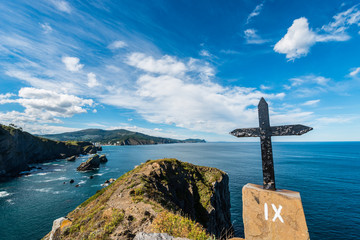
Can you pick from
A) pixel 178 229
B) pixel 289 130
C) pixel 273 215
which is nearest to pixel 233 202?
pixel 178 229

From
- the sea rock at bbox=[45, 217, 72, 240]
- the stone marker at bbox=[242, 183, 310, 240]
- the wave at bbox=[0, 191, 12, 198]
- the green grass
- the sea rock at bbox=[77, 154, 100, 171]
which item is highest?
the stone marker at bbox=[242, 183, 310, 240]

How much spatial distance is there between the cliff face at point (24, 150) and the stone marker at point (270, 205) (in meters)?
106

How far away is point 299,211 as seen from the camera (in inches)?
207

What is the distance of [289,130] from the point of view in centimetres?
604

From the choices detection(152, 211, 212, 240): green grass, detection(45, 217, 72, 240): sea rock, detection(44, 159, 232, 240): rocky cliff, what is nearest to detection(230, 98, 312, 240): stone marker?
detection(152, 211, 212, 240): green grass

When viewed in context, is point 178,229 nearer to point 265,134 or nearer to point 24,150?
Result: point 265,134

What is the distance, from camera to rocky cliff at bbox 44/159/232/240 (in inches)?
405

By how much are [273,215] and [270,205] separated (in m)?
0.35

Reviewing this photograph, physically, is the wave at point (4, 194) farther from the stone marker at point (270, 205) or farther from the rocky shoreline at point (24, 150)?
the stone marker at point (270, 205)

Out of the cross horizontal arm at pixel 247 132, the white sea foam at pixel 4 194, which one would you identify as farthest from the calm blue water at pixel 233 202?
the cross horizontal arm at pixel 247 132

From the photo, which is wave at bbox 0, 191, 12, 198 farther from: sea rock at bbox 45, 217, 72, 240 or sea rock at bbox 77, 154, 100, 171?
sea rock at bbox 45, 217, 72, 240

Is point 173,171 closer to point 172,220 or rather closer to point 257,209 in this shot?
point 172,220

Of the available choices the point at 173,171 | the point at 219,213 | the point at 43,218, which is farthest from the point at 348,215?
the point at 43,218

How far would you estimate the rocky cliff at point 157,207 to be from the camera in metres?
10.3
